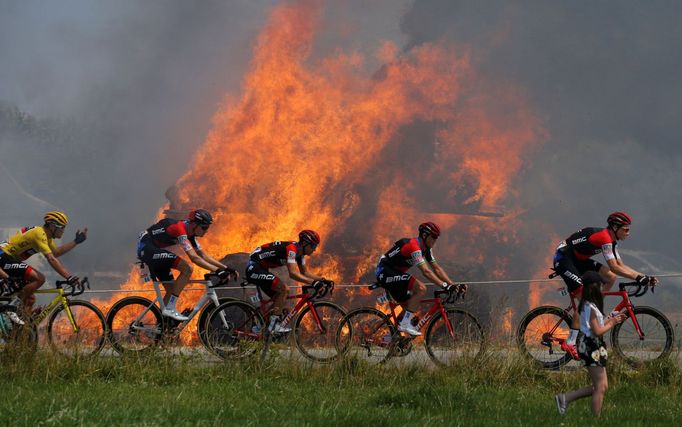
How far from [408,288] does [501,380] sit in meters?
2.20

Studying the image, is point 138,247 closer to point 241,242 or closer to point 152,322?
point 152,322

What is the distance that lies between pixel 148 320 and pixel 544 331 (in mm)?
5822

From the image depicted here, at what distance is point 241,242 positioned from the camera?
36.3m

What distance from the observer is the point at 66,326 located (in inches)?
446

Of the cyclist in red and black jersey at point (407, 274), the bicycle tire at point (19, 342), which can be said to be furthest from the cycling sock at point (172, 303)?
the cyclist in red and black jersey at point (407, 274)

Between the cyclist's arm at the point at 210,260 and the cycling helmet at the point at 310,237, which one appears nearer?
the cyclist's arm at the point at 210,260

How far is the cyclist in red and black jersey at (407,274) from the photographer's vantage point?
37.8 feet

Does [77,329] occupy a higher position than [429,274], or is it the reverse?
[429,274]

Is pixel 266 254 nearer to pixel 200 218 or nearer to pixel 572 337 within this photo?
pixel 200 218

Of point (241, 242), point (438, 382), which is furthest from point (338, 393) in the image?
point (241, 242)

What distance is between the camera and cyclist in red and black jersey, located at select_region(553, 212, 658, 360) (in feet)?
36.1

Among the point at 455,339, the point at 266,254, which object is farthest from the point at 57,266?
the point at 455,339

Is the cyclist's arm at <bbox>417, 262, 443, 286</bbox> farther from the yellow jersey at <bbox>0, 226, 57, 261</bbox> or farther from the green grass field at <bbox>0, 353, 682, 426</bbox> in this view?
the yellow jersey at <bbox>0, 226, 57, 261</bbox>

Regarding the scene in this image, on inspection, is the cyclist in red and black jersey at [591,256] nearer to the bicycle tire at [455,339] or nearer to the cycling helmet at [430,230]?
the bicycle tire at [455,339]
